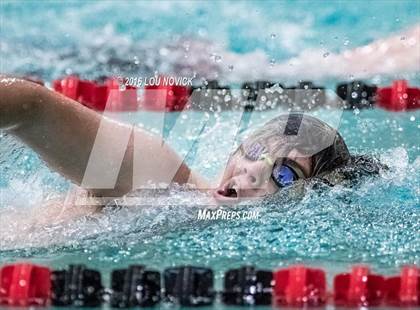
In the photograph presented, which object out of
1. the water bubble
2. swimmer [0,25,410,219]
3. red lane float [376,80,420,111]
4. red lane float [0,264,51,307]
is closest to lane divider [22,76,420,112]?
red lane float [376,80,420,111]

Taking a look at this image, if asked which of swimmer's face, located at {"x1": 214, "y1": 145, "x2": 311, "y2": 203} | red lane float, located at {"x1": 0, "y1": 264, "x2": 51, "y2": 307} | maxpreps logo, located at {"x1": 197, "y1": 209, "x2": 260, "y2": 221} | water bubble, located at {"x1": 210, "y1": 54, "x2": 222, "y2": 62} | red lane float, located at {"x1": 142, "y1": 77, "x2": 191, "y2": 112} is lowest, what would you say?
red lane float, located at {"x1": 0, "y1": 264, "x2": 51, "y2": 307}

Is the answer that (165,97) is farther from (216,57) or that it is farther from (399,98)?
(399,98)

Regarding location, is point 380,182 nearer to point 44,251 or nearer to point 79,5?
point 44,251

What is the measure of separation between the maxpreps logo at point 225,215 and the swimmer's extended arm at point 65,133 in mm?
117

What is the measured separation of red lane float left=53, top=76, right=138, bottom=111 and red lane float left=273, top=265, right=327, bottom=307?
5.41 ft

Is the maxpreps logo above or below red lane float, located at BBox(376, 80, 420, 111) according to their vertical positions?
below

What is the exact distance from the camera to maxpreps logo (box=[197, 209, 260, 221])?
6.36ft

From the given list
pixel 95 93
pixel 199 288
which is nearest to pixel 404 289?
pixel 199 288

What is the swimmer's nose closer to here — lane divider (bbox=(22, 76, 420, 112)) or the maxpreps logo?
the maxpreps logo

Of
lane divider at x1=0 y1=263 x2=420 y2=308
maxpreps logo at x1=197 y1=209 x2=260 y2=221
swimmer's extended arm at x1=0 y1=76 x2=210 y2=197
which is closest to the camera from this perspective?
lane divider at x1=0 y1=263 x2=420 y2=308

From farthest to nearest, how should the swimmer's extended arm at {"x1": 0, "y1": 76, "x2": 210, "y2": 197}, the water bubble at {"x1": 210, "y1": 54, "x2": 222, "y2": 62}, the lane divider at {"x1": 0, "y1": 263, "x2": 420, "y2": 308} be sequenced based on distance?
the water bubble at {"x1": 210, "y1": 54, "x2": 222, "y2": 62}, the swimmer's extended arm at {"x1": 0, "y1": 76, "x2": 210, "y2": 197}, the lane divider at {"x1": 0, "y1": 263, "x2": 420, "y2": 308}

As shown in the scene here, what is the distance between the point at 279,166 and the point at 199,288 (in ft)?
1.72

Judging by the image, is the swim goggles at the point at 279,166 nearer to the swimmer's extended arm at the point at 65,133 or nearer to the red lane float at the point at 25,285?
the swimmer's extended arm at the point at 65,133

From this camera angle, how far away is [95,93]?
3174 millimetres
